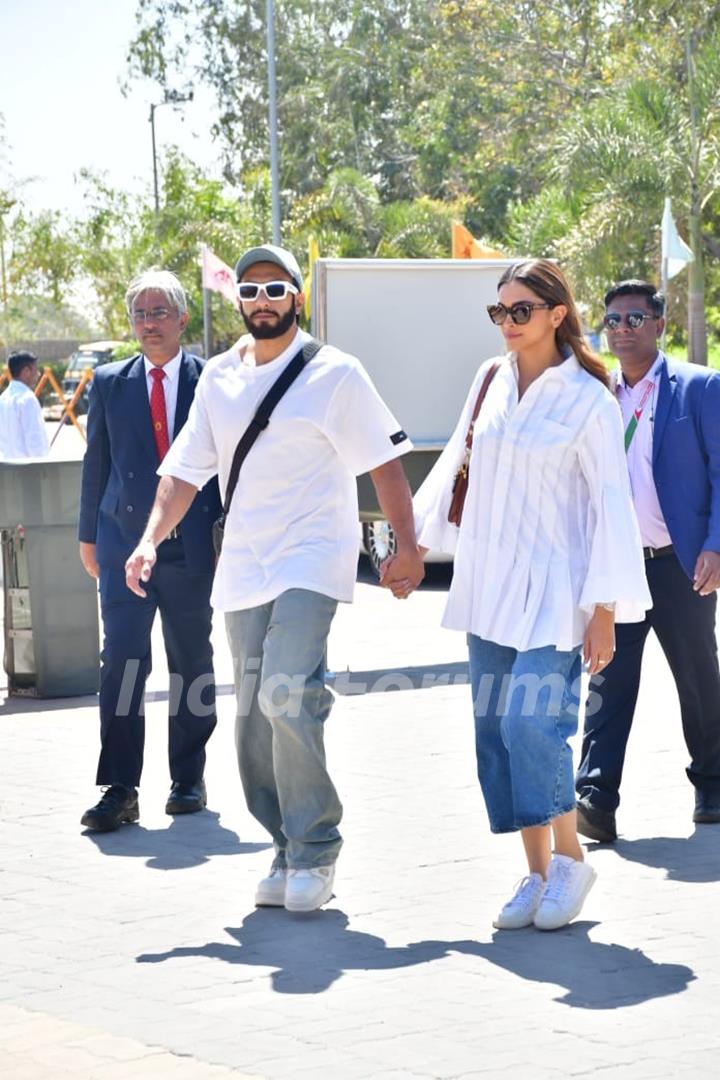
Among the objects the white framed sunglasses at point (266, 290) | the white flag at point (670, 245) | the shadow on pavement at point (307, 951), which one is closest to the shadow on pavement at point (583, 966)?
the shadow on pavement at point (307, 951)

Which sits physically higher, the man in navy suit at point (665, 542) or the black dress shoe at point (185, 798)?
the man in navy suit at point (665, 542)

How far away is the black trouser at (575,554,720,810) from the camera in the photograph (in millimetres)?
6555

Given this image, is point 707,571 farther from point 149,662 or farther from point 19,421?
point 19,421

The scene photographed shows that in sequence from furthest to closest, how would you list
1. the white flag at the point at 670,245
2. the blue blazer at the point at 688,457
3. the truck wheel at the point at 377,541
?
the white flag at the point at 670,245, the truck wheel at the point at 377,541, the blue blazer at the point at 688,457

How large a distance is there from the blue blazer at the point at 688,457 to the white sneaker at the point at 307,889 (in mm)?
1669

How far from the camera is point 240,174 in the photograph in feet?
205

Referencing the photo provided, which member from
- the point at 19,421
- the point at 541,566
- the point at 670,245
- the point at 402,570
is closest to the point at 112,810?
the point at 402,570

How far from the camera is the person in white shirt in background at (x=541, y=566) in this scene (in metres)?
5.26

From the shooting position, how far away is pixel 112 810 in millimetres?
6809

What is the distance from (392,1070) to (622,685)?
2.63 m

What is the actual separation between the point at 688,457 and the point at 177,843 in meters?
2.22

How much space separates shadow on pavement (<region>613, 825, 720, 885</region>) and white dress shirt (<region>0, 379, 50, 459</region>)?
9.95 meters

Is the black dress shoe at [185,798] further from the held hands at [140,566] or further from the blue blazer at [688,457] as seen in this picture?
the blue blazer at [688,457]

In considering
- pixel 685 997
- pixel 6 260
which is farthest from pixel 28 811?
pixel 6 260
